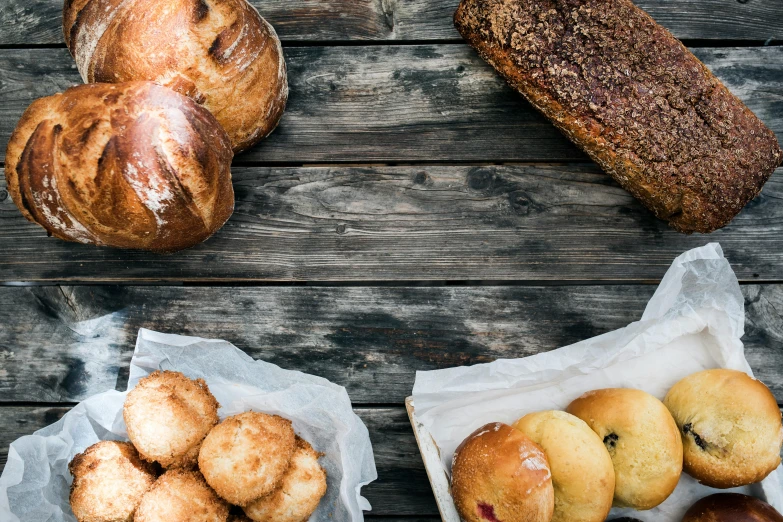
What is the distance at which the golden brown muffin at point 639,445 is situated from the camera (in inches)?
47.4

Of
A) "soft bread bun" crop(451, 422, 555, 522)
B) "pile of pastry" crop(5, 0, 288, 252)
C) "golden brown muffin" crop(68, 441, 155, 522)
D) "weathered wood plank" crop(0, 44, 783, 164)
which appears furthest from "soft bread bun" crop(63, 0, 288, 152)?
"soft bread bun" crop(451, 422, 555, 522)

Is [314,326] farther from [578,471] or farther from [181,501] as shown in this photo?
[578,471]

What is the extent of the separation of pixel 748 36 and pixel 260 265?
57.6 inches

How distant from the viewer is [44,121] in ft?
3.73

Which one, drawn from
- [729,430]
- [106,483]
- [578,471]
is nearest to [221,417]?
[106,483]

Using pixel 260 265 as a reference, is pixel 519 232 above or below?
above

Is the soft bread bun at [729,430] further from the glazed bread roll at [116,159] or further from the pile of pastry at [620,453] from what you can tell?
the glazed bread roll at [116,159]

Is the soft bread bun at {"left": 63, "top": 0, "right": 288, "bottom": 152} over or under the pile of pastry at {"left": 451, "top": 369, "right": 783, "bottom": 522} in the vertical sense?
over

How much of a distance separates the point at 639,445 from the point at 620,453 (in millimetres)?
46

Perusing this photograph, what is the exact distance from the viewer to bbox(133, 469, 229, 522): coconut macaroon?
116cm

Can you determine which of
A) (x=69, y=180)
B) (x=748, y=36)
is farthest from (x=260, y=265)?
(x=748, y=36)

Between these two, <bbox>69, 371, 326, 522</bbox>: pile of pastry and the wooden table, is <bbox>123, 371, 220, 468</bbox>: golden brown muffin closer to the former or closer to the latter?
<bbox>69, 371, 326, 522</bbox>: pile of pastry

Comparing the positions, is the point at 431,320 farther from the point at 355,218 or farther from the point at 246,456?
the point at 246,456

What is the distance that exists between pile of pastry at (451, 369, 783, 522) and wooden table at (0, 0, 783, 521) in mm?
264
